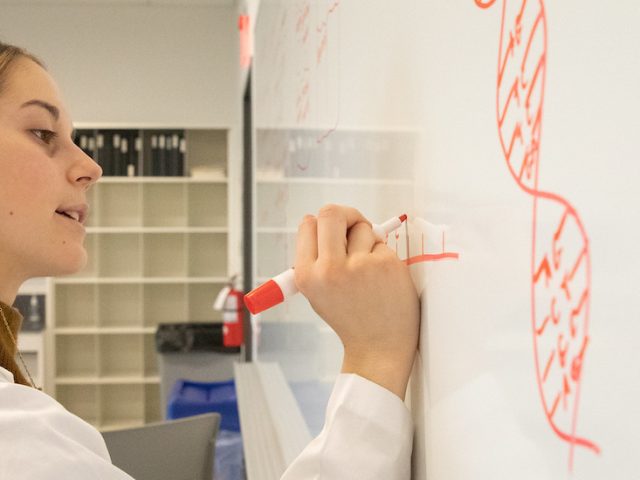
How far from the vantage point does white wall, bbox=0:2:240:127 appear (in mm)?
4969

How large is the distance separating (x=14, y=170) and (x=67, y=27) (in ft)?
15.1

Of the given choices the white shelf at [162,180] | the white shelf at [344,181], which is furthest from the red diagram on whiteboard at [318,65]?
the white shelf at [162,180]

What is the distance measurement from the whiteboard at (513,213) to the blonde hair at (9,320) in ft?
1.40

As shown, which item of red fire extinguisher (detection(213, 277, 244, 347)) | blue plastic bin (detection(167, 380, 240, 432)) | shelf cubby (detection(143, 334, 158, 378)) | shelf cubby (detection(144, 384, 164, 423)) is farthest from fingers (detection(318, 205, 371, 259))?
shelf cubby (detection(144, 384, 164, 423))

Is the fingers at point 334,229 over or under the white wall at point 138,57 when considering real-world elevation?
under

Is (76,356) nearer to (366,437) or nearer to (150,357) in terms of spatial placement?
(150,357)

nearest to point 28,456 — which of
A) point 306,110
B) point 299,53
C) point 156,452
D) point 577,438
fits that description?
point 577,438

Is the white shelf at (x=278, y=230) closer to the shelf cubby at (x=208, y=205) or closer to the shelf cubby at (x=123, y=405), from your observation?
the shelf cubby at (x=208, y=205)

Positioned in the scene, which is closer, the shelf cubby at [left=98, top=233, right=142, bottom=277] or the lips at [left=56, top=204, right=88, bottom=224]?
the lips at [left=56, top=204, right=88, bottom=224]

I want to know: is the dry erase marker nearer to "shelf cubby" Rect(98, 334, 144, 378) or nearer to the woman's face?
the woman's face

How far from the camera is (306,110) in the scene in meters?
1.12

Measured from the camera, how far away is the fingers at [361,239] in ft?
1.97

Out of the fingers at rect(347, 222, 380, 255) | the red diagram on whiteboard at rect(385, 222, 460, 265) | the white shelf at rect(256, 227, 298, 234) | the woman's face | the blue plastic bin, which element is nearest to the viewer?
the red diagram on whiteboard at rect(385, 222, 460, 265)

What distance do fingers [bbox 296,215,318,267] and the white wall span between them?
443 centimetres
